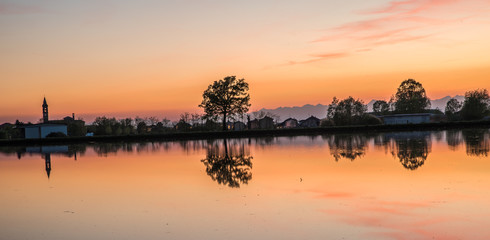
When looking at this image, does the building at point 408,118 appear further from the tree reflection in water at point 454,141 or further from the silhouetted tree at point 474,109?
the tree reflection in water at point 454,141

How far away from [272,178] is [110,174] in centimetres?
1192

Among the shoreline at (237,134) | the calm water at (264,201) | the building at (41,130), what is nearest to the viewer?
the calm water at (264,201)

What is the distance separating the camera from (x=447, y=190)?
19234 millimetres

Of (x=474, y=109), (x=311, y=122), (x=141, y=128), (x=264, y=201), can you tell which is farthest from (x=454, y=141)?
(x=311, y=122)

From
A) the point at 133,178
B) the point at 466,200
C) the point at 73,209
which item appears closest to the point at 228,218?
the point at 73,209

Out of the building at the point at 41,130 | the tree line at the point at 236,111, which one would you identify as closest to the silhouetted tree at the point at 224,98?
the tree line at the point at 236,111

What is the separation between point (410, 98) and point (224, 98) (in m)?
69.8

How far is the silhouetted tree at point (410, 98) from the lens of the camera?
13625 centimetres

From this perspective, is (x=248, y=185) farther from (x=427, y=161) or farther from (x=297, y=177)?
(x=427, y=161)

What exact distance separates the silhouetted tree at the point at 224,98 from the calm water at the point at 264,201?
70.3 metres

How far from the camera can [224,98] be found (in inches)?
4028

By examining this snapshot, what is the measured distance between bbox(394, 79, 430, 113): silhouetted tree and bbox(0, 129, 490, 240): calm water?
109947mm

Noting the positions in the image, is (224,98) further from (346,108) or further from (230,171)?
(230,171)

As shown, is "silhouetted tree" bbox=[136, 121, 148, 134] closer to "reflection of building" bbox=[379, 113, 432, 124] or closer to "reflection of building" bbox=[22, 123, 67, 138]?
"reflection of building" bbox=[22, 123, 67, 138]
